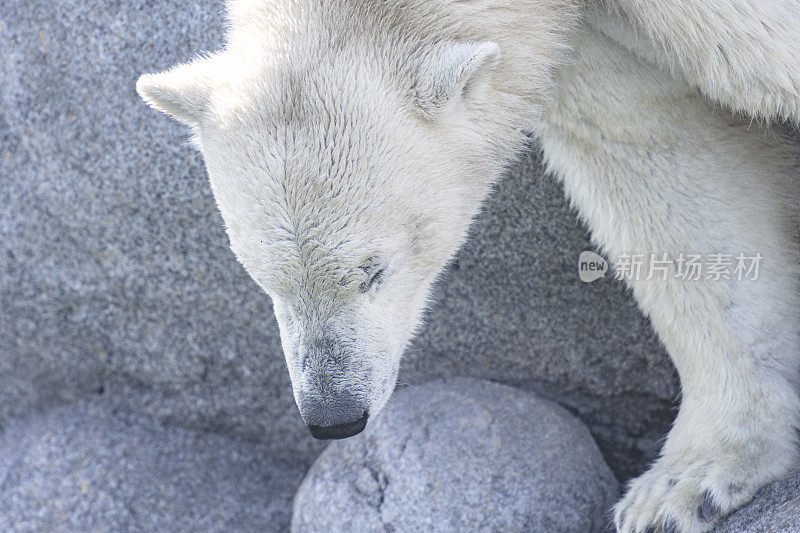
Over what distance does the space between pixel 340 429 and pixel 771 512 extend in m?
0.87

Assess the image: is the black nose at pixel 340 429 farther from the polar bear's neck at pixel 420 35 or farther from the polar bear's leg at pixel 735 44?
the polar bear's leg at pixel 735 44

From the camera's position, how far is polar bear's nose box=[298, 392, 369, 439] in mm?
1445

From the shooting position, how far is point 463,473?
1881mm

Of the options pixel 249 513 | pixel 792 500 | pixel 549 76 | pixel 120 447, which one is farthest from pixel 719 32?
pixel 120 447

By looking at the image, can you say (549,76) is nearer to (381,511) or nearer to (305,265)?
(305,265)

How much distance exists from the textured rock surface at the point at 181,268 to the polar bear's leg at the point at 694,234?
31 centimetres

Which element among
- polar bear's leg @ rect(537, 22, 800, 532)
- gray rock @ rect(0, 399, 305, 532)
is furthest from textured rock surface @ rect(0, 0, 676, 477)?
polar bear's leg @ rect(537, 22, 800, 532)

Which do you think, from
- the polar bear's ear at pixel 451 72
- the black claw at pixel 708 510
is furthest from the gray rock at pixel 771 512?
the polar bear's ear at pixel 451 72

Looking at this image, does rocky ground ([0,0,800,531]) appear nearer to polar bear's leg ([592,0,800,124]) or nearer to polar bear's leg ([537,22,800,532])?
polar bear's leg ([537,22,800,532])

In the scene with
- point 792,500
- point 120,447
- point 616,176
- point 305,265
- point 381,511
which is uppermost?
point 305,265

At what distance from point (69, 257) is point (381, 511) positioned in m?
1.30

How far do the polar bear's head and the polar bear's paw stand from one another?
25.5 inches

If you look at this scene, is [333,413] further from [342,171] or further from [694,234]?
[694,234]

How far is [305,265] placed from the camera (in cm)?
134
